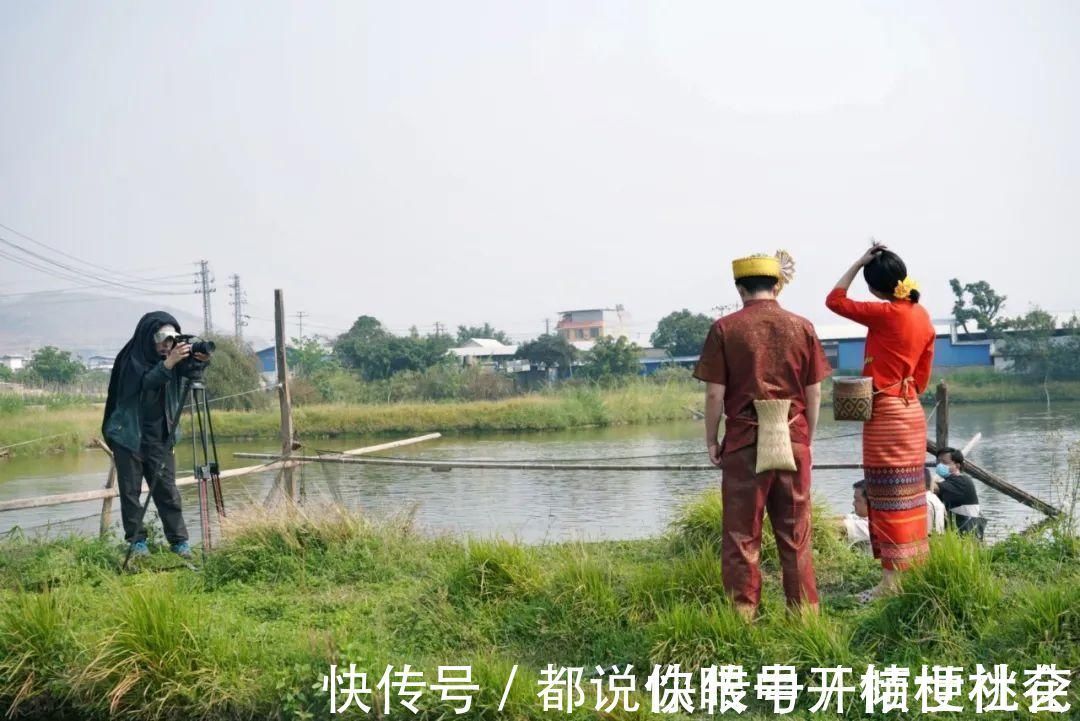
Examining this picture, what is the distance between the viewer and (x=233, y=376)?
30.2 meters

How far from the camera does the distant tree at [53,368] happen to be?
1994 inches

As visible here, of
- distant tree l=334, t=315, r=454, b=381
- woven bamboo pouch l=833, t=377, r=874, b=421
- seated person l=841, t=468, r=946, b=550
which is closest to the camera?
woven bamboo pouch l=833, t=377, r=874, b=421

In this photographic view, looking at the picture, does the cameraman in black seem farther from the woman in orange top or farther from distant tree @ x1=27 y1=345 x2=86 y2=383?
distant tree @ x1=27 y1=345 x2=86 y2=383

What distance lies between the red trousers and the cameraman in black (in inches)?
140

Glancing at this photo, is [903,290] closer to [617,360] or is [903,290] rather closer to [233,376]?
[233,376]

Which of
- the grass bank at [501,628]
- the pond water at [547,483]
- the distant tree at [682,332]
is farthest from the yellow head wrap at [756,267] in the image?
the distant tree at [682,332]

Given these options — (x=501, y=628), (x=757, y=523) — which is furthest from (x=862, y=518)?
(x=501, y=628)

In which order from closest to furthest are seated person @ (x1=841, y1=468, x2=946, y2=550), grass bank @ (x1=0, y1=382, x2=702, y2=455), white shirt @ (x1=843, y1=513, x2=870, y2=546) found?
1. seated person @ (x1=841, y1=468, x2=946, y2=550)
2. white shirt @ (x1=843, y1=513, x2=870, y2=546)
3. grass bank @ (x1=0, y1=382, x2=702, y2=455)

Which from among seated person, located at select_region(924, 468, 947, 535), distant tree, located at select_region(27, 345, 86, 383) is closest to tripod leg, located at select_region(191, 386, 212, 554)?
seated person, located at select_region(924, 468, 947, 535)

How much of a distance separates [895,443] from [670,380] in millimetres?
30212

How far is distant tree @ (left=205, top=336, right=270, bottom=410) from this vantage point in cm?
2986

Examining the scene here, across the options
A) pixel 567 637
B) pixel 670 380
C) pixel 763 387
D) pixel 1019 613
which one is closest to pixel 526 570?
pixel 567 637

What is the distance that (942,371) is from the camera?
3644 centimetres

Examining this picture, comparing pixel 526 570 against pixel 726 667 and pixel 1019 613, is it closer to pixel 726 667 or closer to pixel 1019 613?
pixel 726 667
